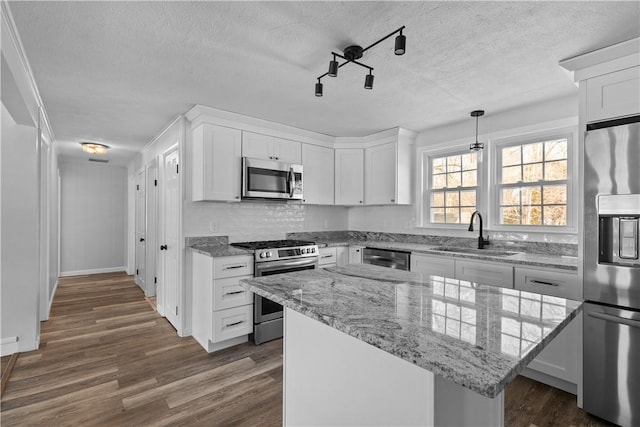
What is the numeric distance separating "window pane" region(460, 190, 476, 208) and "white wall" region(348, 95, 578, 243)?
1.13ft

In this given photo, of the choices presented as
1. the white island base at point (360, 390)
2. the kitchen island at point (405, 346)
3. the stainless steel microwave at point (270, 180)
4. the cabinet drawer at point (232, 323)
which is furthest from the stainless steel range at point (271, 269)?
the white island base at point (360, 390)

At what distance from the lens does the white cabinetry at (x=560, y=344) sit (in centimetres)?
232

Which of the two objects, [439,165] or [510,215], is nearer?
[510,215]

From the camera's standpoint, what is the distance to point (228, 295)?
10.1 feet

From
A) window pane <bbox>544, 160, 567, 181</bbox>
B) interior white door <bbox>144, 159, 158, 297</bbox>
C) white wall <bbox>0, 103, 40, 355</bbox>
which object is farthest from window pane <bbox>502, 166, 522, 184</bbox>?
white wall <bbox>0, 103, 40, 355</bbox>

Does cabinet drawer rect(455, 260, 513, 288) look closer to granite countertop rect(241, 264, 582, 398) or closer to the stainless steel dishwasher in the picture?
the stainless steel dishwasher

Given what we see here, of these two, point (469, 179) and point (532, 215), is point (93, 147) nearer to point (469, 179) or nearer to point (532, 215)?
point (469, 179)

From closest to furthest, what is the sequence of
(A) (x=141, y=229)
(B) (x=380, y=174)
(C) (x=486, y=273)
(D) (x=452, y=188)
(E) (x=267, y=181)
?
(C) (x=486, y=273) → (E) (x=267, y=181) → (D) (x=452, y=188) → (B) (x=380, y=174) → (A) (x=141, y=229)

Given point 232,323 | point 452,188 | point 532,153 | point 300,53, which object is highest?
point 300,53

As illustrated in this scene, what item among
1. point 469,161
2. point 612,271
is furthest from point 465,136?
point 612,271

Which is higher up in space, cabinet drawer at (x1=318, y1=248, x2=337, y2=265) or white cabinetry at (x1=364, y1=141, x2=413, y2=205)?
white cabinetry at (x1=364, y1=141, x2=413, y2=205)

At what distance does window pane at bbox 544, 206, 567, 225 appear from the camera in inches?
119

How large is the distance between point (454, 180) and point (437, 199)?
319mm

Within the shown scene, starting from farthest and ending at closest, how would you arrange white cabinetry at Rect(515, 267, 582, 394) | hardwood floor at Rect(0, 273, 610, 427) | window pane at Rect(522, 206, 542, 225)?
window pane at Rect(522, 206, 542, 225) → white cabinetry at Rect(515, 267, 582, 394) → hardwood floor at Rect(0, 273, 610, 427)
